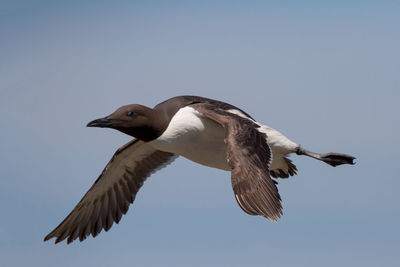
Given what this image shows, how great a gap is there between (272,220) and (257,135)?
184 centimetres

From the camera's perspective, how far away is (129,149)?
14.2 meters

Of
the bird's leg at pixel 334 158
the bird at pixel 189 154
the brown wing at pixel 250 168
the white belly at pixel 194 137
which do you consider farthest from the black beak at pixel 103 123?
the bird's leg at pixel 334 158

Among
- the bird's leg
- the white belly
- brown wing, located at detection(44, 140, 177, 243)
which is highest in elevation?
the white belly

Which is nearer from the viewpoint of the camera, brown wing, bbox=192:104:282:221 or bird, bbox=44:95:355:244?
brown wing, bbox=192:104:282:221

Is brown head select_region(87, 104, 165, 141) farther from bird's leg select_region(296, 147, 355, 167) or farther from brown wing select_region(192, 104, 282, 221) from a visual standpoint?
bird's leg select_region(296, 147, 355, 167)

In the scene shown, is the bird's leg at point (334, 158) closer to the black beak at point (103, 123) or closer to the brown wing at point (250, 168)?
the brown wing at point (250, 168)

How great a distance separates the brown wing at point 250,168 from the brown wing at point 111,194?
3.10 meters

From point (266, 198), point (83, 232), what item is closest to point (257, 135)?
point (266, 198)

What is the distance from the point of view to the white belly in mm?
12375

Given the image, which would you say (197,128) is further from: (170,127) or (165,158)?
(165,158)

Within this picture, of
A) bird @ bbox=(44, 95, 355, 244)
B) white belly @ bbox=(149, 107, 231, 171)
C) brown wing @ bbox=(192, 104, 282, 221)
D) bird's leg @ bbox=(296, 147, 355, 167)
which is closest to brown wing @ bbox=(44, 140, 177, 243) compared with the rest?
bird @ bbox=(44, 95, 355, 244)

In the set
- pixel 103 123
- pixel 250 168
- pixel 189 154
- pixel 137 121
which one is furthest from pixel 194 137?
pixel 250 168

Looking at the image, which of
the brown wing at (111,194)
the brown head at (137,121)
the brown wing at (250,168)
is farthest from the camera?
the brown wing at (111,194)

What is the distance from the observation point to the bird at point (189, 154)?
1045 centimetres
